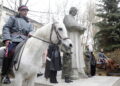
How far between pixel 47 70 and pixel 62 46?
3653 mm

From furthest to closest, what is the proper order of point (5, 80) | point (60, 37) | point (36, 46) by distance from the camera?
point (5, 80) → point (36, 46) → point (60, 37)

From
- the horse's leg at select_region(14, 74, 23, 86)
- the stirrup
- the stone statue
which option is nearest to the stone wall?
the stone statue

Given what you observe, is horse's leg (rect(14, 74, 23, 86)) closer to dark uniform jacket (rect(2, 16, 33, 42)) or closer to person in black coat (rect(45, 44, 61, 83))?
dark uniform jacket (rect(2, 16, 33, 42))

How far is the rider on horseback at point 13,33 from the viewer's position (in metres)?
4.14

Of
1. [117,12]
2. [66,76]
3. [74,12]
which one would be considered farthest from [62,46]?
[117,12]

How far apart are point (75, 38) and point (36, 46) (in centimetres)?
412

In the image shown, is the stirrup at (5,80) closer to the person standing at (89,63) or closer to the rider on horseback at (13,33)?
the rider on horseback at (13,33)

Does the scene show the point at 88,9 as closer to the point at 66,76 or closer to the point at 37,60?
the point at 66,76

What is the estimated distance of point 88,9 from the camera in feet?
110

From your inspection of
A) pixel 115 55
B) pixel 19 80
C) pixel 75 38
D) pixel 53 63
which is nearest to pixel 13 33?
pixel 19 80

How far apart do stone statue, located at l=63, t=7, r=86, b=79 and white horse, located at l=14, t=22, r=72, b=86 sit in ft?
12.1

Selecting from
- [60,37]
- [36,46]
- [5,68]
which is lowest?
[5,68]

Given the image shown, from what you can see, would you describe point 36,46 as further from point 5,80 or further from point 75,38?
point 75,38

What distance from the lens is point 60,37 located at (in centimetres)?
377
